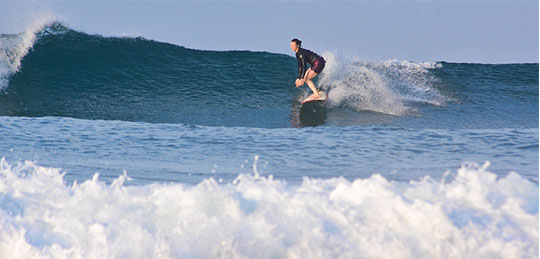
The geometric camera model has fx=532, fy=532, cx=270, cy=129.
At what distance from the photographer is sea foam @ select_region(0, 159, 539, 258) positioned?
287 cm

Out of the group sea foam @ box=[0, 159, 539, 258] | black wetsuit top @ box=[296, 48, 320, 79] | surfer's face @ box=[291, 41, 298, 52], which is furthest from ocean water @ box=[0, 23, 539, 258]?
surfer's face @ box=[291, 41, 298, 52]

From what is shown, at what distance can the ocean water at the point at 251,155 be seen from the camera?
2.94 metres

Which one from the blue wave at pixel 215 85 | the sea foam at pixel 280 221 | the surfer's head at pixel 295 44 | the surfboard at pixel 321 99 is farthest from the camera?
the surfboard at pixel 321 99

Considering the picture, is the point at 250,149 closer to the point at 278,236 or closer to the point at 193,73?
the point at 278,236

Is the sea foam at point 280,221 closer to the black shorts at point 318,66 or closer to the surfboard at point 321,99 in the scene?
the black shorts at point 318,66

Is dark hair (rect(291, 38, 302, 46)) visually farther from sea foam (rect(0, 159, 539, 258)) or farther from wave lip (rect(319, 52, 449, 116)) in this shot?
sea foam (rect(0, 159, 539, 258))

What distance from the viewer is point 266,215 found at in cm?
307

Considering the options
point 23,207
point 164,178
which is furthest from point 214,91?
point 23,207

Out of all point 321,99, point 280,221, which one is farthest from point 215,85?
point 280,221

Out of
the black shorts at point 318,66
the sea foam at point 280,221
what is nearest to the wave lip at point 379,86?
the black shorts at point 318,66

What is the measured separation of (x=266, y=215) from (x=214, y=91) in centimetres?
918

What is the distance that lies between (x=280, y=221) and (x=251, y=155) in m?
3.40

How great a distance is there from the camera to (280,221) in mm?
3020

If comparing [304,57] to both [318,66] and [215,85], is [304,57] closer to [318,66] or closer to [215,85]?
[318,66]
